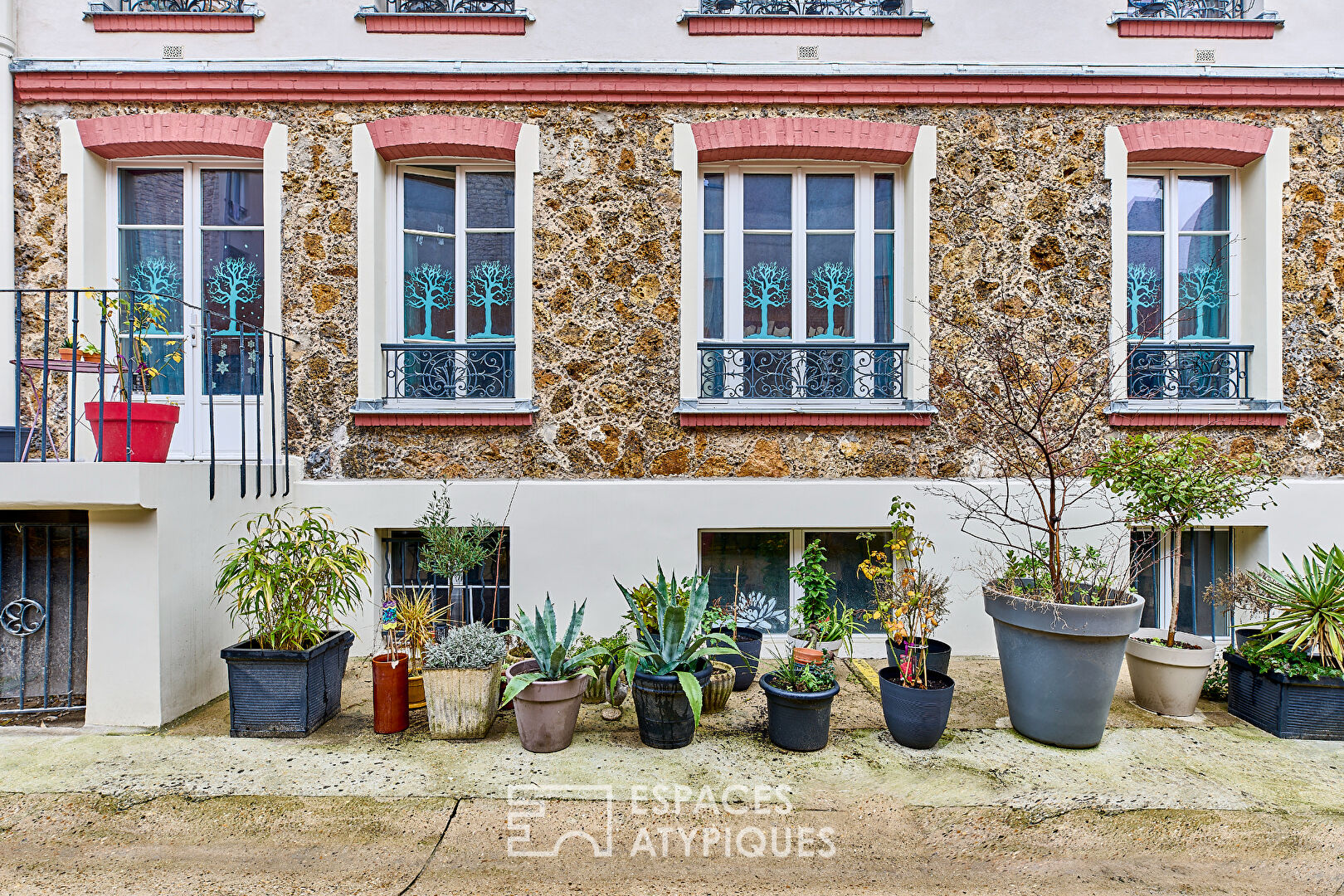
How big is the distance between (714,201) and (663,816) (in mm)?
4519

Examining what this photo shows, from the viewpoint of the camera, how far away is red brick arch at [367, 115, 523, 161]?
5348 mm

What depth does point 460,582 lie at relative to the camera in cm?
557

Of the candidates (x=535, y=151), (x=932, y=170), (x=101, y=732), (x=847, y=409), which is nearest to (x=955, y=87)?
(x=932, y=170)

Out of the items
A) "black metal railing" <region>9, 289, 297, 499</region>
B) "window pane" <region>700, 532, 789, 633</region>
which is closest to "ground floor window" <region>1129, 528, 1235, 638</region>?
"window pane" <region>700, 532, 789, 633</region>

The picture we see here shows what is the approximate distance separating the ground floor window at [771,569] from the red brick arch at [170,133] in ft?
15.5

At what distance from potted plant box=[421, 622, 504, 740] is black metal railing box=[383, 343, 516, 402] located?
2283mm

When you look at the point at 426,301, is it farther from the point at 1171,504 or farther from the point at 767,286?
the point at 1171,504

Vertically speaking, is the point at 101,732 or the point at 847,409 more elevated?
the point at 847,409

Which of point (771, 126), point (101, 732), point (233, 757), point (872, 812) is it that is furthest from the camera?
point (771, 126)

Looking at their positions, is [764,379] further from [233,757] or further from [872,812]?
[233,757]

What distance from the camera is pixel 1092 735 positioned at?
374cm

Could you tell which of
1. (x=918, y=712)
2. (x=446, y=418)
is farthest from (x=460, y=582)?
(x=918, y=712)

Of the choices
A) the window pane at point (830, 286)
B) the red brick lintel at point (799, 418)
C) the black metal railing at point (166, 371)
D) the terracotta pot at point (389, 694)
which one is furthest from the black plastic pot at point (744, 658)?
the black metal railing at point (166, 371)

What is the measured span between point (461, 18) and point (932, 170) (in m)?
3.88
